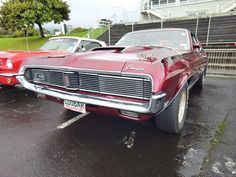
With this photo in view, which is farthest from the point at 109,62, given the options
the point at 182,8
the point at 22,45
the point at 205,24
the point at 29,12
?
the point at 182,8

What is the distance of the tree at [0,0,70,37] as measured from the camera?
19750mm

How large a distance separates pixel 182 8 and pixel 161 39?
20.0 m

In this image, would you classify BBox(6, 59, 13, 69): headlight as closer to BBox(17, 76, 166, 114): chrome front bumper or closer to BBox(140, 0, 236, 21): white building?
BBox(17, 76, 166, 114): chrome front bumper

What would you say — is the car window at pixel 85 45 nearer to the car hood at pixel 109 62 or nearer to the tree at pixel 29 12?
the car hood at pixel 109 62

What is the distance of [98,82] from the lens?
2609mm

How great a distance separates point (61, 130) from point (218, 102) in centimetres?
374

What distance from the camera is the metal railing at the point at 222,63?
27.8 ft

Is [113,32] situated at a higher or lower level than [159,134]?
higher

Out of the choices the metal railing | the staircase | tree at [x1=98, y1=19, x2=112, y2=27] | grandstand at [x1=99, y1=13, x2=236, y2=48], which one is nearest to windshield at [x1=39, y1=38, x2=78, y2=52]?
the metal railing

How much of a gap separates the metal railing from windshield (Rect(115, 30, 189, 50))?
208 inches

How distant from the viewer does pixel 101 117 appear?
3949mm

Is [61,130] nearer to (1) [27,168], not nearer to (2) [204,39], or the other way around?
(1) [27,168]

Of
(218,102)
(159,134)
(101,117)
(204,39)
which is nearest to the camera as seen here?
(159,134)

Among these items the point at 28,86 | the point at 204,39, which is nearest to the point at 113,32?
the point at 204,39
